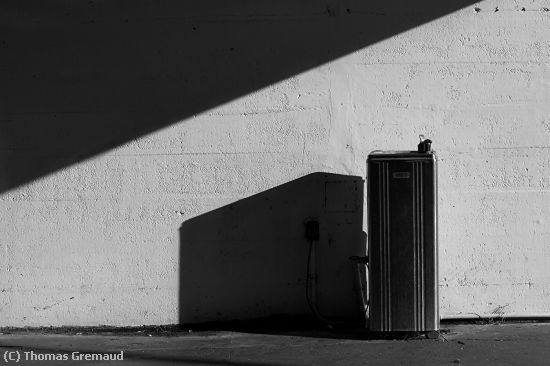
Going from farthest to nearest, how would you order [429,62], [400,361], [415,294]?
[429,62]
[415,294]
[400,361]

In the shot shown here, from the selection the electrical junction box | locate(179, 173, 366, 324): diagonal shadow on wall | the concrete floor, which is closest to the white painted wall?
locate(179, 173, 366, 324): diagonal shadow on wall

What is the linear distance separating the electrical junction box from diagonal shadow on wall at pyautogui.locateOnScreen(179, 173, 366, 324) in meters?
0.67

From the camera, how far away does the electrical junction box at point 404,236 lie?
583cm

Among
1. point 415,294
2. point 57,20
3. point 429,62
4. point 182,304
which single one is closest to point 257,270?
point 182,304

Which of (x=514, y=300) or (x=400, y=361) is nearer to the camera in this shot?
(x=400, y=361)

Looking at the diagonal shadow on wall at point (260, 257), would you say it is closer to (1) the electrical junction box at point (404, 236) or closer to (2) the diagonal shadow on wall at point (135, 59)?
(1) the electrical junction box at point (404, 236)

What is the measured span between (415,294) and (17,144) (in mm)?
3650

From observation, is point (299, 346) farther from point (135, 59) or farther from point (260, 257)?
point (135, 59)

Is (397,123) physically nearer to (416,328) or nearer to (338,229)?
(338,229)

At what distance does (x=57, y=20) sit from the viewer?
6.56 m

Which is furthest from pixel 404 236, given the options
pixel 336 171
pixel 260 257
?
pixel 260 257

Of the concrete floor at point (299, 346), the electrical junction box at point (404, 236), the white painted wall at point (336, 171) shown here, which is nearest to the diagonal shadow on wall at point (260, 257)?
the white painted wall at point (336, 171)

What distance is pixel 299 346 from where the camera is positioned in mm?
5984

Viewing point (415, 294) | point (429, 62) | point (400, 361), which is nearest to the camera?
point (400, 361)
